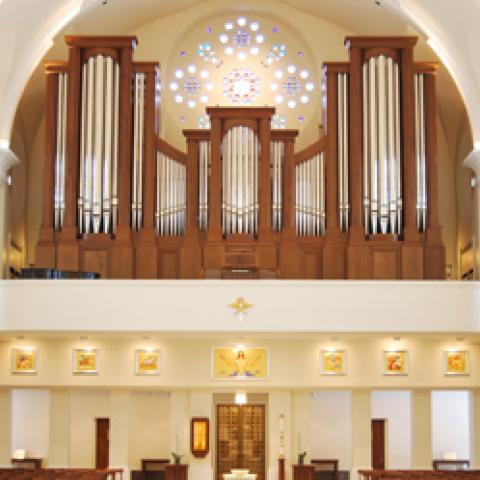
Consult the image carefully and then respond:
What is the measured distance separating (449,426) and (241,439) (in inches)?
221

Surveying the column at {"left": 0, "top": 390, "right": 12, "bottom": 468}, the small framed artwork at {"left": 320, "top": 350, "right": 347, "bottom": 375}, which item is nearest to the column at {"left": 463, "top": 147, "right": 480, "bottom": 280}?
the small framed artwork at {"left": 320, "top": 350, "right": 347, "bottom": 375}

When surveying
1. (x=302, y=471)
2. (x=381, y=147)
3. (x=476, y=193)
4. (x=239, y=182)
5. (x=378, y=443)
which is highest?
(x=381, y=147)

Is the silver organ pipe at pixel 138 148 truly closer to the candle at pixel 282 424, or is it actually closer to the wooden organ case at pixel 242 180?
the wooden organ case at pixel 242 180

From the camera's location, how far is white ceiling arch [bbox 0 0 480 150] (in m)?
17.2

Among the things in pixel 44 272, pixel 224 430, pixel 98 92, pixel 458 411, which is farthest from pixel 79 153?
pixel 458 411

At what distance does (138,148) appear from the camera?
19453mm

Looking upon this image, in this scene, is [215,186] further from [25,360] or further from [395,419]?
[395,419]

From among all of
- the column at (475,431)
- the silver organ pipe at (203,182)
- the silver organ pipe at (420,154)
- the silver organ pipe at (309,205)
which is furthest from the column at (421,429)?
the silver organ pipe at (203,182)

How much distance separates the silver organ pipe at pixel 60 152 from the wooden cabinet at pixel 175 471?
536 centimetres

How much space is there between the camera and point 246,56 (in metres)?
22.8

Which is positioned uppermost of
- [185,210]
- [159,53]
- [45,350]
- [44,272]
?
[159,53]

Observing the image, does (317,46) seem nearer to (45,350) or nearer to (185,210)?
(185,210)

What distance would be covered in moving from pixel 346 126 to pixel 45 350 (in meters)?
7.26

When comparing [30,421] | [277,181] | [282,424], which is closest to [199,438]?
[282,424]
